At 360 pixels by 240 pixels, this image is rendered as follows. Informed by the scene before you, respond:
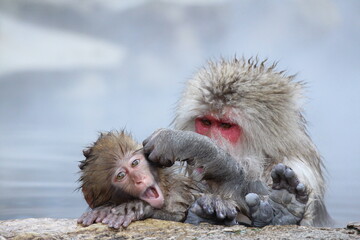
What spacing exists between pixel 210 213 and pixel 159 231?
41 cm

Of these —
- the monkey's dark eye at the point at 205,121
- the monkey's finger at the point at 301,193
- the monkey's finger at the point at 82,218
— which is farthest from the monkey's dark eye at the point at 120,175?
the monkey's dark eye at the point at 205,121

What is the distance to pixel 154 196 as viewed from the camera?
11.9 ft

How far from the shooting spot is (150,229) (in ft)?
11.0

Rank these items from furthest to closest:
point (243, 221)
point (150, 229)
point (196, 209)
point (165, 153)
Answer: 1. point (243, 221)
2. point (165, 153)
3. point (196, 209)
4. point (150, 229)

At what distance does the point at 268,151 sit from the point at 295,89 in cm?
58

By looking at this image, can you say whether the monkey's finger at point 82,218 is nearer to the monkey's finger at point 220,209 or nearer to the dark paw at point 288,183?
the monkey's finger at point 220,209

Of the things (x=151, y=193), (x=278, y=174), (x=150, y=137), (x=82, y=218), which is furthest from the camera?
(x=150, y=137)

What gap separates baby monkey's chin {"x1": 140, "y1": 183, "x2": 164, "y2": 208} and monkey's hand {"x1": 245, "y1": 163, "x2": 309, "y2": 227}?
55cm

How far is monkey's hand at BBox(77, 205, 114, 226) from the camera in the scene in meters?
3.48

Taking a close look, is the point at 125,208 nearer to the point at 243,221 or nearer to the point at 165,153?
the point at 165,153

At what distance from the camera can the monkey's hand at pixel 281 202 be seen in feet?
12.1

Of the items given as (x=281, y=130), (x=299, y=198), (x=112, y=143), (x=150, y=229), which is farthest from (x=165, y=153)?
(x=281, y=130)

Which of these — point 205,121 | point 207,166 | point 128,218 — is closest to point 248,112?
point 205,121

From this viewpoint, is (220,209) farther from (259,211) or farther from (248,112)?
(248,112)
